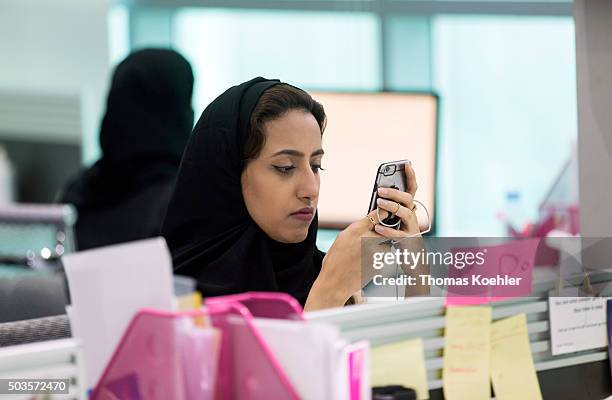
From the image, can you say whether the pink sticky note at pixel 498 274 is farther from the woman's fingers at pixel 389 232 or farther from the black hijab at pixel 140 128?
the black hijab at pixel 140 128

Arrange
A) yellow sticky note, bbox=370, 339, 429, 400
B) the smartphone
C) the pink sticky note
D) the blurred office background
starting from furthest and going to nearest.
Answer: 1. the blurred office background
2. the smartphone
3. the pink sticky note
4. yellow sticky note, bbox=370, 339, 429, 400

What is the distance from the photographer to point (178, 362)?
1020mm

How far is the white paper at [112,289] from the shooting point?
101cm

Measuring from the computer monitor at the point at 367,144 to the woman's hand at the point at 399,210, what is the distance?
0.03m

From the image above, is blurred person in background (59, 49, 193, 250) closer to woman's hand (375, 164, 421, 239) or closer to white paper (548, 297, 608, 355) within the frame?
woman's hand (375, 164, 421, 239)

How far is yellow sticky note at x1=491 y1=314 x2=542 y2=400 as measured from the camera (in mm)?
1349

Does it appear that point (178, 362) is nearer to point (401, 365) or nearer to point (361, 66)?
point (401, 365)

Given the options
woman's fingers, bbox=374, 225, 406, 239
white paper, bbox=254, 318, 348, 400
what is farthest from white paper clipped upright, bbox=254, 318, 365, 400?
woman's fingers, bbox=374, 225, 406, 239

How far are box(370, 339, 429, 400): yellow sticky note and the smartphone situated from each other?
223mm

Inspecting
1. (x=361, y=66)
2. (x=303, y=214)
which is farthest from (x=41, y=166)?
(x=303, y=214)

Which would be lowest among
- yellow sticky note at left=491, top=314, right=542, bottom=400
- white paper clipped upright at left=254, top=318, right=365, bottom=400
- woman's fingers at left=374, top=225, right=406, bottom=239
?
yellow sticky note at left=491, top=314, right=542, bottom=400

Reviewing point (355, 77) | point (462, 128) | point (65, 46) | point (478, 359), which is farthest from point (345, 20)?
point (478, 359)

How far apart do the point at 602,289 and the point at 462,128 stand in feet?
10.9

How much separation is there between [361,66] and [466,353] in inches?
141
